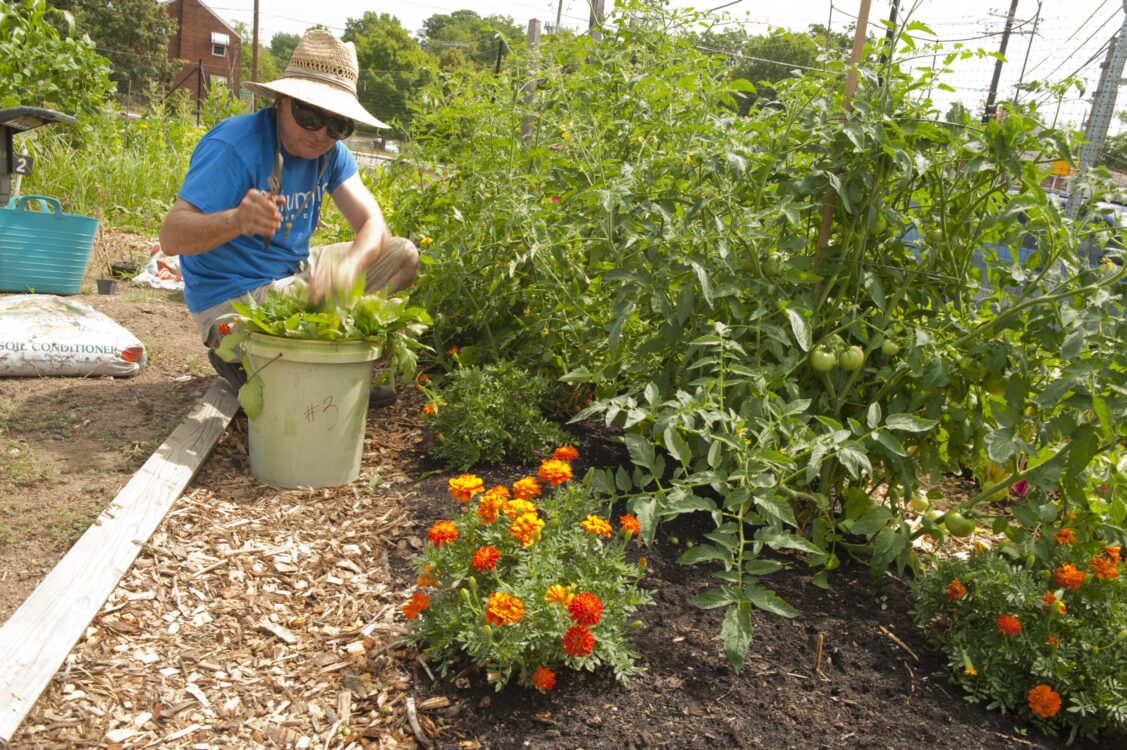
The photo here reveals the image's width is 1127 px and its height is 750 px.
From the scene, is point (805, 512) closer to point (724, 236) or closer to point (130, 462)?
point (724, 236)

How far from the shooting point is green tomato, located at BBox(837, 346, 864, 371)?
1932mm

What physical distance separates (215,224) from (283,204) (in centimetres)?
27

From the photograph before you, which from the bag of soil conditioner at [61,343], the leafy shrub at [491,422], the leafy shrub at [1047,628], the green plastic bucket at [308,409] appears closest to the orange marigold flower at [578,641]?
the leafy shrub at [1047,628]

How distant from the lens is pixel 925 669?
1812mm

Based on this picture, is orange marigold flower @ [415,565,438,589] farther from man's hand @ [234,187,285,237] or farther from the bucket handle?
the bucket handle

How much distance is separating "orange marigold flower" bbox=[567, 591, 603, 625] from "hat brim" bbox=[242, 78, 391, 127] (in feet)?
5.60

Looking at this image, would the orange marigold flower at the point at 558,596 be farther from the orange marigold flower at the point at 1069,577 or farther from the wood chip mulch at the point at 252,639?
the orange marigold flower at the point at 1069,577

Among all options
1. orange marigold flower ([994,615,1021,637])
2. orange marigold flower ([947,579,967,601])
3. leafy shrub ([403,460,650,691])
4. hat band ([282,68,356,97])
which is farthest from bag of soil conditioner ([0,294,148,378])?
orange marigold flower ([994,615,1021,637])

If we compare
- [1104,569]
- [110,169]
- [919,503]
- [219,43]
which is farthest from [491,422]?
[219,43]

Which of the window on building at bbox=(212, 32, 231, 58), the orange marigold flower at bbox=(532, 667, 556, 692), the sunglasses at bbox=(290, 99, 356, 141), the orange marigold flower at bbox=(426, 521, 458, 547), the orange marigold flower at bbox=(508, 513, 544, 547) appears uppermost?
the window on building at bbox=(212, 32, 231, 58)

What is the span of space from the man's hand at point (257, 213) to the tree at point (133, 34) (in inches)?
1312

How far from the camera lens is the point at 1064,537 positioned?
1.79m

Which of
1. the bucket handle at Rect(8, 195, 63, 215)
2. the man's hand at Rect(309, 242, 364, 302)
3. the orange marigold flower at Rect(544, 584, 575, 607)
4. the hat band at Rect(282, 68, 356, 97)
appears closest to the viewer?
the orange marigold flower at Rect(544, 584, 575, 607)

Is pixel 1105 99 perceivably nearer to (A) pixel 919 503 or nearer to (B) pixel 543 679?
(A) pixel 919 503
